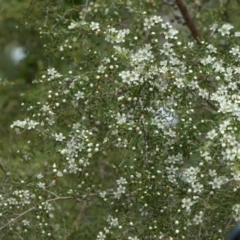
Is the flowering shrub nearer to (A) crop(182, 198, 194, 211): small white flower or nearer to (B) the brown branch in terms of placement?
(A) crop(182, 198, 194, 211): small white flower

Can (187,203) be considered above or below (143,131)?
below

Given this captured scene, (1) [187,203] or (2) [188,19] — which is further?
(2) [188,19]

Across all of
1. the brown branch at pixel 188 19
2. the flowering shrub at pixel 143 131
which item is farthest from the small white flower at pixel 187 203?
the brown branch at pixel 188 19

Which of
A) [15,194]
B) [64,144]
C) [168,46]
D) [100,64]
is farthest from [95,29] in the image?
[15,194]

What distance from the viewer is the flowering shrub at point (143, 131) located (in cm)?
339

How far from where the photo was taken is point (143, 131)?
139 inches

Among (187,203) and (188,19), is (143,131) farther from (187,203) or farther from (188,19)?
(188,19)

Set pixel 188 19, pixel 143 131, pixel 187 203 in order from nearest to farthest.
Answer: pixel 187 203 < pixel 143 131 < pixel 188 19

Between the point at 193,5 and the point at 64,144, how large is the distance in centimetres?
211

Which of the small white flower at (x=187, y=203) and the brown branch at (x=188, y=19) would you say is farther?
the brown branch at (x=188, y=19)

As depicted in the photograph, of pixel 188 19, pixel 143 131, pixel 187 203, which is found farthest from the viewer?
pixel 188 19

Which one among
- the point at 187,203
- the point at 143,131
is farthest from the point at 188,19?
the point at 187,203

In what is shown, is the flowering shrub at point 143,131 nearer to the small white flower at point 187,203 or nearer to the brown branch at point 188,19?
the small white flower at point 187,203

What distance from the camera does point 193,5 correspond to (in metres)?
5.29
